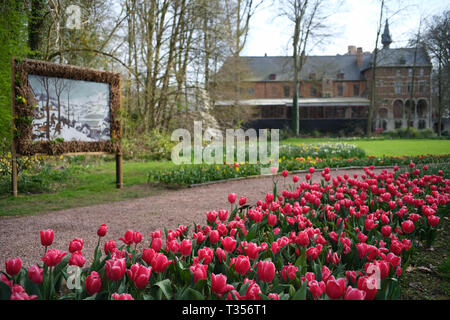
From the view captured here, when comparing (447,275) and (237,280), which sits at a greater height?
(237,280)

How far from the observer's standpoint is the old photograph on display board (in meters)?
6.74

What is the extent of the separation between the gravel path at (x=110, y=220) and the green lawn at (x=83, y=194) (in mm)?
440

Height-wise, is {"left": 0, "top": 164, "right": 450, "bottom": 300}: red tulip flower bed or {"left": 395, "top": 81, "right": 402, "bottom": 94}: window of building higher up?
{"left": 395, "top": 81, "right": 402, "bottom": 94}: window of building

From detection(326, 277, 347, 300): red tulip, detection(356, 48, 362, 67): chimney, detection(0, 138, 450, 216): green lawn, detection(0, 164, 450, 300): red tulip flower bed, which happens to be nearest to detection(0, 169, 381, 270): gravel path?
detection(0, 138, 450, 216): green lawn

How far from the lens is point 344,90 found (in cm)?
4394

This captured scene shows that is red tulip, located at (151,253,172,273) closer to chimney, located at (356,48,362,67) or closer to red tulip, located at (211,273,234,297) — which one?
red tulip, located at (211,273,234,297)

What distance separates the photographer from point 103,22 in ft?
41.7

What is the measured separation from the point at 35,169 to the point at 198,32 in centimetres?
839

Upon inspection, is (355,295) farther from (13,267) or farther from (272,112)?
(272,112)

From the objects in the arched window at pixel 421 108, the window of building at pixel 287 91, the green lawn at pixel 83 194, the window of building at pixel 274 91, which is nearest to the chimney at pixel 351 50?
the arched window at pixel 421 108

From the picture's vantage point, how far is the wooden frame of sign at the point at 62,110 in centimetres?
646
